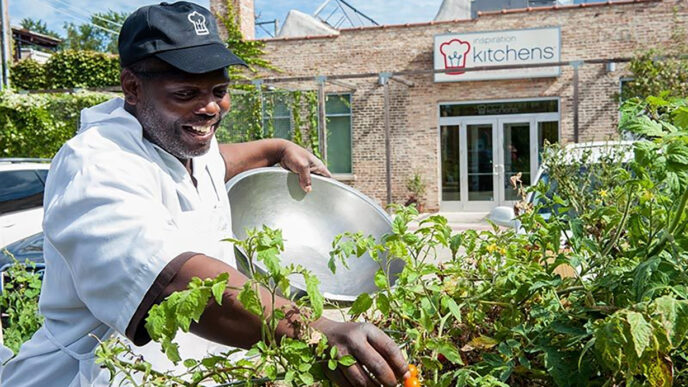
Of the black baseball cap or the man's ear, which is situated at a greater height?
the black baseball cap

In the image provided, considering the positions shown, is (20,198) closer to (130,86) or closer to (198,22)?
(130,86)

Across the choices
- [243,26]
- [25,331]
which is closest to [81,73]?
[243,26]

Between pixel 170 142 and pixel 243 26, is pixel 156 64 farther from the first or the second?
pixel 243 26

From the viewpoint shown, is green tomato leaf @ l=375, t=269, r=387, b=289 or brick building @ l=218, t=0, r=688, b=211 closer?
green tomato leaf @ l=375, t=269, r=387, b=289

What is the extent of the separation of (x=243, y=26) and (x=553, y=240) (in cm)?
1791

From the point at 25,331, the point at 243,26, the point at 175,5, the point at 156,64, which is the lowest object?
the point at 25,331

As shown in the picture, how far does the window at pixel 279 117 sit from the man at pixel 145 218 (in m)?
15.6

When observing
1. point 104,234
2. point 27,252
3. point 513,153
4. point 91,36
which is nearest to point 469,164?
point 513,153

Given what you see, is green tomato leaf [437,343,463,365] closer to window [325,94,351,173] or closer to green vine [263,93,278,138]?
window [325,94,351,173]

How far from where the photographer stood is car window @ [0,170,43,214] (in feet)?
25.8

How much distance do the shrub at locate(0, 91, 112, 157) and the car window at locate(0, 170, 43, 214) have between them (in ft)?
31.7

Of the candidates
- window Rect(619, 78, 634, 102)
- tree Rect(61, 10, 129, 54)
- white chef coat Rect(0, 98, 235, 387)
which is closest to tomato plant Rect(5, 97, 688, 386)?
white chef coat Rect(0, 98, 235, 387)

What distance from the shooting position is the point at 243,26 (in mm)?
18469

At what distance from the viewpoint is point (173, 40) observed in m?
1.75
